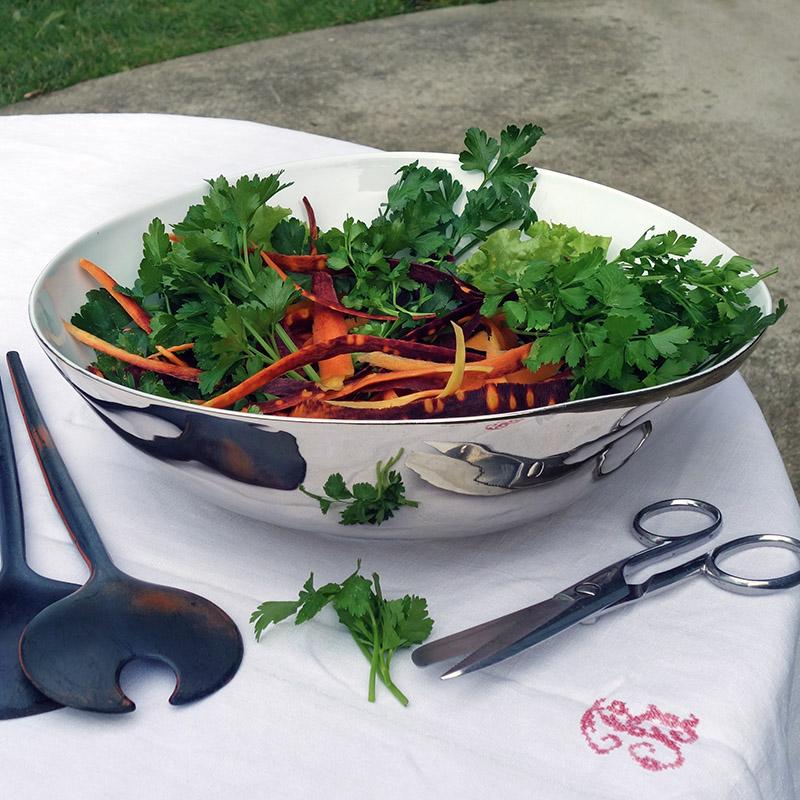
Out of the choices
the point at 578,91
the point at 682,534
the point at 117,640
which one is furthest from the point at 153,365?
the point at 578,91

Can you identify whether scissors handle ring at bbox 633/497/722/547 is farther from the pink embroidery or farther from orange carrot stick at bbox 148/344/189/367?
orange carrot stick at bbox 148/344/189/367

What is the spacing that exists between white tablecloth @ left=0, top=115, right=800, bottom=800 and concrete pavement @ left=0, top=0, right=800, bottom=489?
2.81 m

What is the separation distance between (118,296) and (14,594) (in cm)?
29

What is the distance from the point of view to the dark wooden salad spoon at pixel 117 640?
713 millimetres

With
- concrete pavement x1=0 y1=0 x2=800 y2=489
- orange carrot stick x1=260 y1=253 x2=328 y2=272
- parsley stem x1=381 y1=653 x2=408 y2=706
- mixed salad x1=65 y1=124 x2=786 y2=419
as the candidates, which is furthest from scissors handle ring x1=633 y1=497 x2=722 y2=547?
concrete pavement x1=0 y1=0 x2=800 y2=489

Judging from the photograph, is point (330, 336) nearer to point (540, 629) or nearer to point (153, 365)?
point (153, 365)

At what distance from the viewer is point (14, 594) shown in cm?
81

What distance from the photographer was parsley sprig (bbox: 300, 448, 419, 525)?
0.74m

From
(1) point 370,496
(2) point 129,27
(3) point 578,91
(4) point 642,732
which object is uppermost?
(1) point 370,496

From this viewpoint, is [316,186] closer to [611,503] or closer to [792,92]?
[611,503]

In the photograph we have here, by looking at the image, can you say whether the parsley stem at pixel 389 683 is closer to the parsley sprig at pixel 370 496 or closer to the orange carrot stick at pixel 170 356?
the parsley sprig at pixel 370 496

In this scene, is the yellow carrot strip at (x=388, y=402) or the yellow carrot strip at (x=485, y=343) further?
the yellow carrot strip at (x=485, y=343)

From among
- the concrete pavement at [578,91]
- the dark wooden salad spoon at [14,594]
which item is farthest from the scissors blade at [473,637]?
the concrete pavement at [578,91]

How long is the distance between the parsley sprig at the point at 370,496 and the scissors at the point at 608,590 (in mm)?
99
